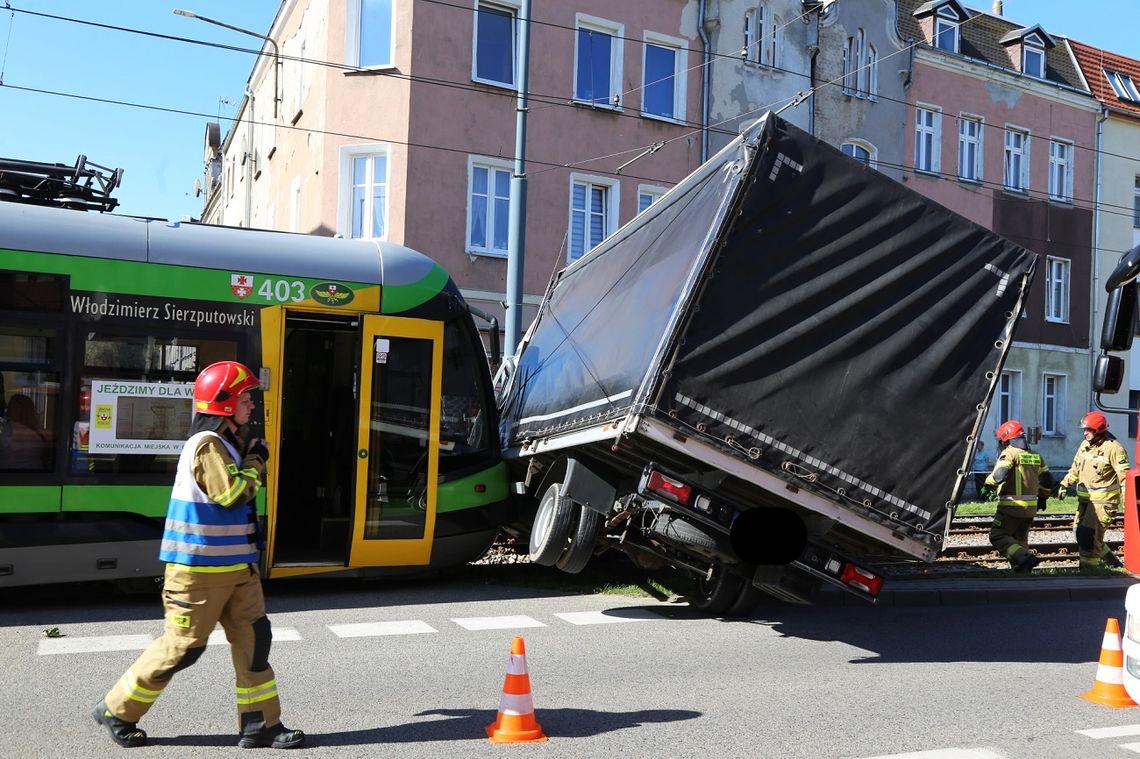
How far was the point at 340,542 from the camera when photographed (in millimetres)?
9758

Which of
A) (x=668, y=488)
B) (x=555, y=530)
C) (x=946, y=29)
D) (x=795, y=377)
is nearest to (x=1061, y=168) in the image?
(x=946, y=29)

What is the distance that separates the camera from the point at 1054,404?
31672 millimetres

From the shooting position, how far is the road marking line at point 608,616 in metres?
8.98

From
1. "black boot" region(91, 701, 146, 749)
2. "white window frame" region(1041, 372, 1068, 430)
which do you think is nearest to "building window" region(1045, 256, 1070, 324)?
"white window frame" region(1041, 372, 1068, 430)

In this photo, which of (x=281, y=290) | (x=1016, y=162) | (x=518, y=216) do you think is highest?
(x=1016, y=162)

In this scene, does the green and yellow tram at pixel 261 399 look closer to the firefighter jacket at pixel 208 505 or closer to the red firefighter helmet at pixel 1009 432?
the firefighter jacket at pixel 208 505

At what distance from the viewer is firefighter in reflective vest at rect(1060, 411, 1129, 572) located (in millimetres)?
12461

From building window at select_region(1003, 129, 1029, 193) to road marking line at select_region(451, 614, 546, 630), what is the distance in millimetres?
25730

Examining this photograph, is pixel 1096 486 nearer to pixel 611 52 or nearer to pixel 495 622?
pixel 495 622

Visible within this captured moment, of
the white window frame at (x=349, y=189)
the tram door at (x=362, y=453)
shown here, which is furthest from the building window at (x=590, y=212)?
the tram door at (x=362, y=453)

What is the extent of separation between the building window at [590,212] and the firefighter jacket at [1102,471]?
11594 mm

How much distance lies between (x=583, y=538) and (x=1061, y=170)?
92.3 ft

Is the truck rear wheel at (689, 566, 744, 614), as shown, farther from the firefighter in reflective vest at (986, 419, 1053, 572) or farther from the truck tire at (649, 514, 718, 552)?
the firefighter in reflective vest at (986, 419, 1053, 572)

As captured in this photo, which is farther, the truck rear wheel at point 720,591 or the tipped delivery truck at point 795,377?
the truck rear wheel at point 720,591
